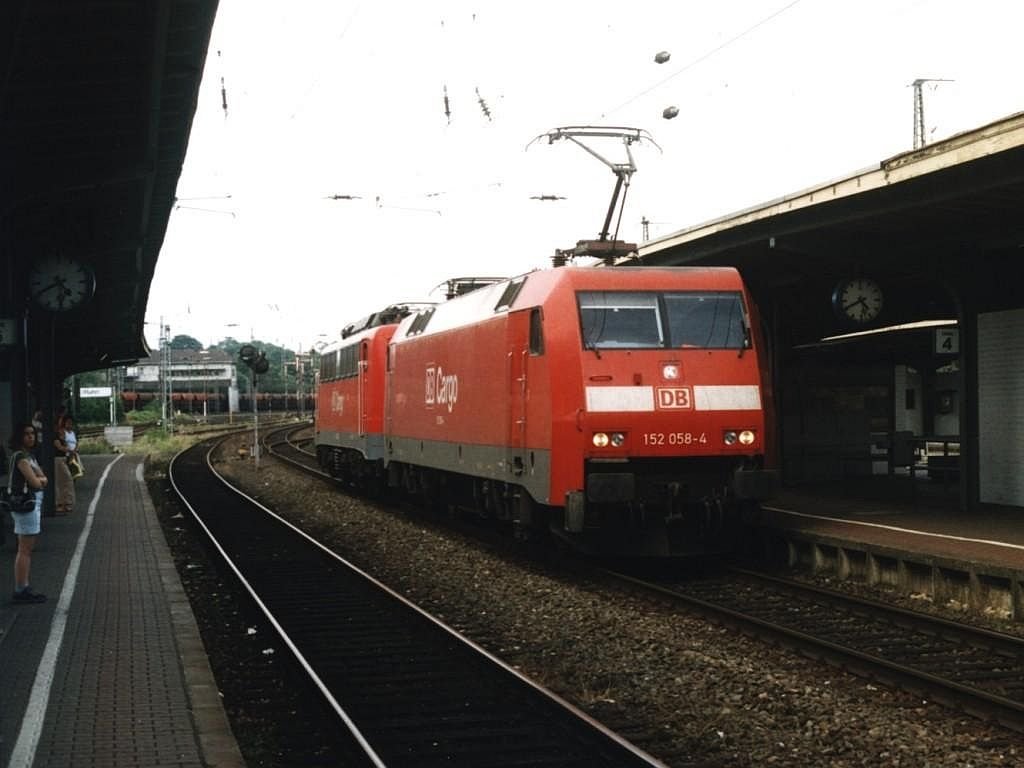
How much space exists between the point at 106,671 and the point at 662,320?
22.4ft

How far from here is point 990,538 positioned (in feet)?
43.8

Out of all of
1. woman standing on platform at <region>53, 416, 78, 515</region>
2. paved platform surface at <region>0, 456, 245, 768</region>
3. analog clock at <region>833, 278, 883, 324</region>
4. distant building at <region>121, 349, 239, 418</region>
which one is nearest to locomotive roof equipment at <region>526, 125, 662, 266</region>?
analog clock at <region>833, 278, 883, 324</region>

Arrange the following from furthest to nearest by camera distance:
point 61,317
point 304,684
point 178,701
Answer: point 61,317
point 304,684
point 178,701

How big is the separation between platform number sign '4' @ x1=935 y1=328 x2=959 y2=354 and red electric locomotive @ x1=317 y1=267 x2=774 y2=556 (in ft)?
16.5

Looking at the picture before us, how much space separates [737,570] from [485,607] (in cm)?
315

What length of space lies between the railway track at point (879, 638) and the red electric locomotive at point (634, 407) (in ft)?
2.46

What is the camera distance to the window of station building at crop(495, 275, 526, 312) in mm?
14445

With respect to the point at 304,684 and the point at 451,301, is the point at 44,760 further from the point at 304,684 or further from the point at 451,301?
the point at 451,301

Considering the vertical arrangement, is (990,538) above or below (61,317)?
below

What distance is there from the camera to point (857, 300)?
702 inches

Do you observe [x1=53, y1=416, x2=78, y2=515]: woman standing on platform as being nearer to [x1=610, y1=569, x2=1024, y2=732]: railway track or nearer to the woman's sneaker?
the woman's sneaker

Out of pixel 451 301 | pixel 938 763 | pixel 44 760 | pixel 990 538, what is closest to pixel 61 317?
pixel 451 301

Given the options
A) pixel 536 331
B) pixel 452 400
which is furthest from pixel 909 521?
pixel 452 400

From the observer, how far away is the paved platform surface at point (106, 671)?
264 inches
